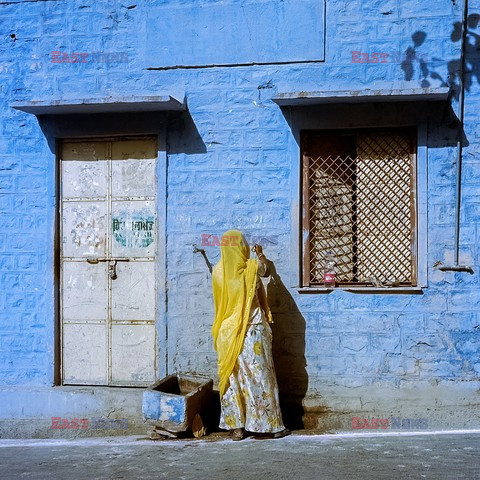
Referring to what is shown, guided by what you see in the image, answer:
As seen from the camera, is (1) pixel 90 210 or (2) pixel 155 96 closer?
(2) pixel 155 96

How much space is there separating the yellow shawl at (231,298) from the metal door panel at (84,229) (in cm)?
126

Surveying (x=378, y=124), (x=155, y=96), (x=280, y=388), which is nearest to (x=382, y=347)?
(x=280, y=388)

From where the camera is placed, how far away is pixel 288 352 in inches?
245

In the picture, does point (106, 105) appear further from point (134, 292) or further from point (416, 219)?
point (416, 219)

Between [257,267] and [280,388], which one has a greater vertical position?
[257,267]

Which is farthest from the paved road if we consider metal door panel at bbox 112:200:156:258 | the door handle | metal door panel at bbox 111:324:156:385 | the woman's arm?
metal door panel at bbox 112:200:156:258

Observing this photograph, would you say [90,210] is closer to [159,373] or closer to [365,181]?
[159,373]

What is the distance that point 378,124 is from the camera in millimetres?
6152

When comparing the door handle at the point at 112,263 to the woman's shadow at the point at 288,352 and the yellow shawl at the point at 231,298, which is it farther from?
the woman's shadow at the point at 288,352

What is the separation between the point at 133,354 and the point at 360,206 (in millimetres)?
2351

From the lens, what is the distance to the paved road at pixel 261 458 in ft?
15.7

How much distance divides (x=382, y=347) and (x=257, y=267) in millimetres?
1260

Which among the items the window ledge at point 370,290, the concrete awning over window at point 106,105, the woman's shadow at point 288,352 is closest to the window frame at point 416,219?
the window ledge at point 370,290

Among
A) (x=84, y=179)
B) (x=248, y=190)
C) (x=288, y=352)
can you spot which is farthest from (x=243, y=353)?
(x=84, y=179)
